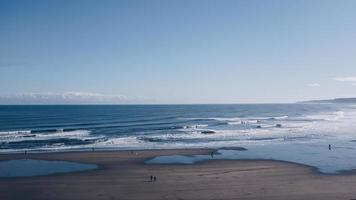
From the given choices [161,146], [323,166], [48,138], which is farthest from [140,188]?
[48,138]

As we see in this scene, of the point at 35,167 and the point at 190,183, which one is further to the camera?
the point at 35,167

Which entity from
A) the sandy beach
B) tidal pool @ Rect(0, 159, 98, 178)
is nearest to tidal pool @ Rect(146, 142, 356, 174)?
the sandy beach

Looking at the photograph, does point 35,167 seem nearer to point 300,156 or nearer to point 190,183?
point 190,183

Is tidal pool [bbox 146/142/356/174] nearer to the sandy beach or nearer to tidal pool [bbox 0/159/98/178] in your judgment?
the sandy beach

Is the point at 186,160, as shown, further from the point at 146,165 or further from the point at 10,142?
the point at 10,142

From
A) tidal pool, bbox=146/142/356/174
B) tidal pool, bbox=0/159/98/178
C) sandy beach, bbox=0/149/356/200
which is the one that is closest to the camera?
sandy beach, bbox=0/149/356/200

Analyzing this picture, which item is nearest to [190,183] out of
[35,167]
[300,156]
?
[35,167]

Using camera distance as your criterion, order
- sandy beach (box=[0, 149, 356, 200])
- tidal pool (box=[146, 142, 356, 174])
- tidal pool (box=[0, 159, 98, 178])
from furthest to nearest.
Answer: tidal pool (box=[146, 142, 356, 174]), tidal pool (box=[0, 159, 98, 178]), sandy beach (box=[0, 149, 356, 200])

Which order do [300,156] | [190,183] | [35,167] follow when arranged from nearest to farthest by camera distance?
[190,183], [35,167], [300,156]
